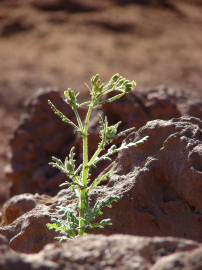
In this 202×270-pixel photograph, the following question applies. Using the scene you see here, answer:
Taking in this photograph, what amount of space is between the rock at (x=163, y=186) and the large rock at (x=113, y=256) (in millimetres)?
1362

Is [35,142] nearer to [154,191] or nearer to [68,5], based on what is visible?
[154,191]

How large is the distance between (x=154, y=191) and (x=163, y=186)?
68 mm

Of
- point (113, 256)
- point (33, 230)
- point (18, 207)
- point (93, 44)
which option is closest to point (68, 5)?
point (93, 44)

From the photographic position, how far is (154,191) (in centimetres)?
432

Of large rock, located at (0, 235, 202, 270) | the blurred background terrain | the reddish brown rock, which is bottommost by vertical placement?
the blurred background terrain

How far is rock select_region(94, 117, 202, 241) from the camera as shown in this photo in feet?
13.6

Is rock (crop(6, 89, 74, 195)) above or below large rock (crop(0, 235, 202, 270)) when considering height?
below

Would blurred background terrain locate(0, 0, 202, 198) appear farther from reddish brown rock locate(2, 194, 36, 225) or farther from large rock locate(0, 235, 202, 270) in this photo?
large rock locate(0, 235, 202, 270)

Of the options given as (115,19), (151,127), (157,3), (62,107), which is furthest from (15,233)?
(157,3)

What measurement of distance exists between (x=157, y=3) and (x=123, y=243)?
63.2 feet

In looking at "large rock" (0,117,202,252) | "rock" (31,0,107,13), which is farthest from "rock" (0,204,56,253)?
"rock" (31,0,107,13)

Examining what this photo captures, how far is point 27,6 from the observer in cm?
2111

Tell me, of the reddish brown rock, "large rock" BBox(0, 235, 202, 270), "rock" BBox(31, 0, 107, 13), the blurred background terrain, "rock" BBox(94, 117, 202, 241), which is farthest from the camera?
"rock" BBox(31, 0, 107, 13)

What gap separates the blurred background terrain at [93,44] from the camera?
55.7 feet
